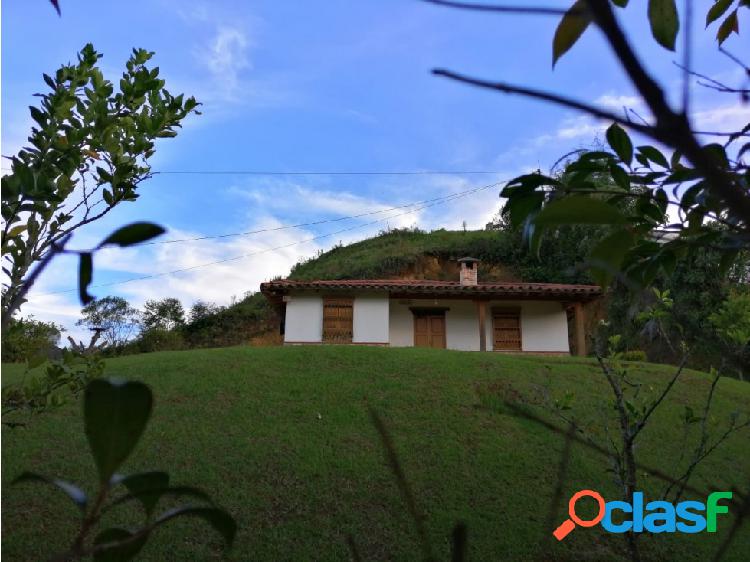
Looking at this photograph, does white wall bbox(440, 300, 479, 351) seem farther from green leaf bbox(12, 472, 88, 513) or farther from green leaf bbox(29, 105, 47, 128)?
green leaf bbox(12, 472, 88, 513)

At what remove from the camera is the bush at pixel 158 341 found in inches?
685

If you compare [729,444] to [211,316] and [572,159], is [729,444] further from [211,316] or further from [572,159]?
[211,316]

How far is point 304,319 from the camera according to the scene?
13.4 metres

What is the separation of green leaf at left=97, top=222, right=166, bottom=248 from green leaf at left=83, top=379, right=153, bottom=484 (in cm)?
13

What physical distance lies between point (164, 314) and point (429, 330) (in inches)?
417

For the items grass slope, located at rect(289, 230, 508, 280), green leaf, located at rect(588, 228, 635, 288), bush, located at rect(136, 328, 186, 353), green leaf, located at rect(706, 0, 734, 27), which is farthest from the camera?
Result: grass slope, located at rect(289, 230, 508, 280)

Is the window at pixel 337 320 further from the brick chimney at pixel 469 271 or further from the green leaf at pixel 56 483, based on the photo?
the green leaf at pixel 56 483

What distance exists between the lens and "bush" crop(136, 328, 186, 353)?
17.4m

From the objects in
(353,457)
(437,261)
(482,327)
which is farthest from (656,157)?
(437,261)

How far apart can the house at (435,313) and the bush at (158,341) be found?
5.25m

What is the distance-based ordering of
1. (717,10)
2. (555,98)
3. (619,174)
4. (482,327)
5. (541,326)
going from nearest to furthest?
(555,98) → (619,174) → (717,10) → (482,327) → (541,326)

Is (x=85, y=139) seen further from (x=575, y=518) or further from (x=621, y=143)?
(x=575, y=518)

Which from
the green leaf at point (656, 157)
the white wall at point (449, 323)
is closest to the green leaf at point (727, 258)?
the green leaf at point (656, 157)

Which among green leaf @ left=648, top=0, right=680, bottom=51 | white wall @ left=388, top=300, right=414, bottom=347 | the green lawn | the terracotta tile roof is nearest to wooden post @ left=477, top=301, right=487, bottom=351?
the terracotta tile roof
